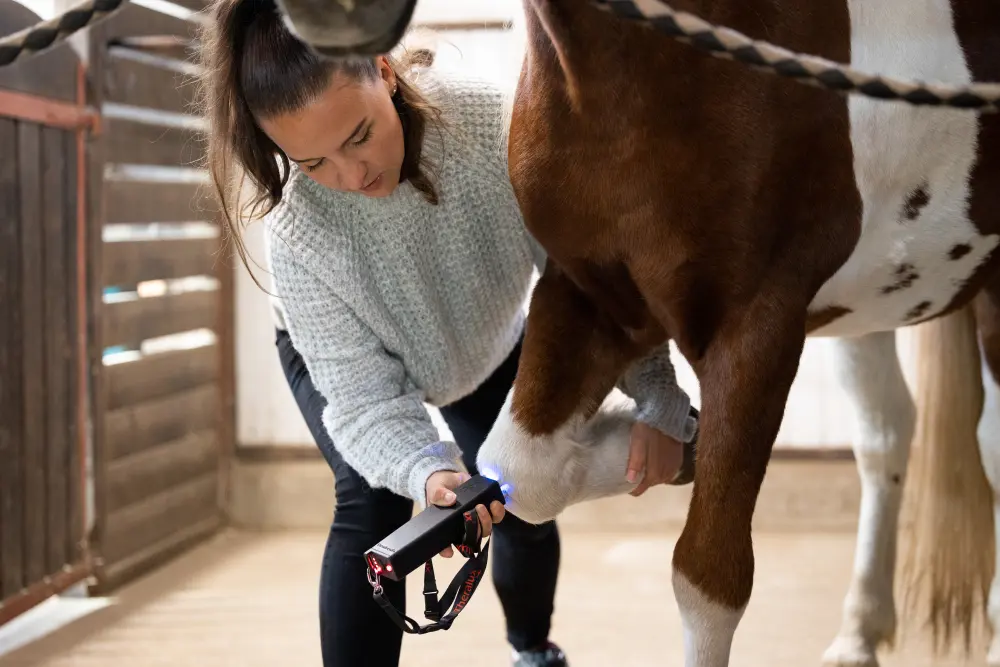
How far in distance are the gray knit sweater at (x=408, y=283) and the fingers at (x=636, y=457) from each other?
2 centimetres

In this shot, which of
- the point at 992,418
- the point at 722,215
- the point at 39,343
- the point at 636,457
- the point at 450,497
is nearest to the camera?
the point at 722,215

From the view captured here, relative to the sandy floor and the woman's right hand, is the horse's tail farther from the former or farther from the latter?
the woman's right hand

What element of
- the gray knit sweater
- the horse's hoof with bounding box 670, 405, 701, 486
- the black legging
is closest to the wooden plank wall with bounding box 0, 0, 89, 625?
the black legging

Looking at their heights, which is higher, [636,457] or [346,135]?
[346,135]

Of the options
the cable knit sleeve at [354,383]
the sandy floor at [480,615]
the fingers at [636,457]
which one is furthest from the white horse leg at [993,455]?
the cable knit sleeve at [354,383]

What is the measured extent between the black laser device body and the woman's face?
0.29m

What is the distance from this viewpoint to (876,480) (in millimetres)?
1258

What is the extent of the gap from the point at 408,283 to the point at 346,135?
0.18m

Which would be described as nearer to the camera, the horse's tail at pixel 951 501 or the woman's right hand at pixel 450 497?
the woman's right hand at pixel 450 497

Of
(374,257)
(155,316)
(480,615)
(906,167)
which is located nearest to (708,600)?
(906,167)

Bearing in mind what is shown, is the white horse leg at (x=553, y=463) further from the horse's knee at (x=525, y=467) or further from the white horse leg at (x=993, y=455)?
the white horse leg at (x=993, y=455)

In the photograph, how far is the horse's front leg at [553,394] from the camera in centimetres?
85

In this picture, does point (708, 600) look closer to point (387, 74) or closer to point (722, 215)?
point (722, 215)

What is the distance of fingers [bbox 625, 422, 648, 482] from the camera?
0.92m
